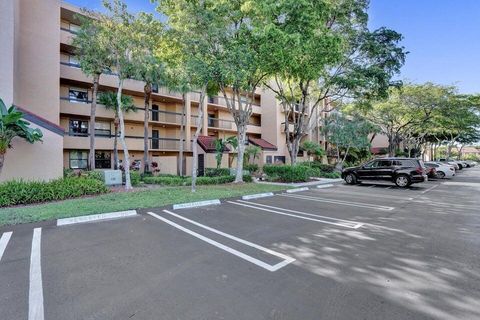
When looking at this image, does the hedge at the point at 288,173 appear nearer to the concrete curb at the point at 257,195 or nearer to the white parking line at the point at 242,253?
the concrete curb at the point at 257,195

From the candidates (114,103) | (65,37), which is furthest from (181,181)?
(65,37)

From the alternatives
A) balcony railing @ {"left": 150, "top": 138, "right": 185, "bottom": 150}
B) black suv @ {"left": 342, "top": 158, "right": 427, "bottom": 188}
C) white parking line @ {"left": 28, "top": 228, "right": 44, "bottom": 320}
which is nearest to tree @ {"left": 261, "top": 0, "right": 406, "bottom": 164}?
black suv @ {"left": 342, "top": 158, "right": 427, "bottom": 188}

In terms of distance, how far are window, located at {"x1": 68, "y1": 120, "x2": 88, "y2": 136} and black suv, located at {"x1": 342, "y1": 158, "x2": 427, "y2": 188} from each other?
829 inches

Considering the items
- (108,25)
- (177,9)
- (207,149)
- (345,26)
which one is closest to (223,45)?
(177,9)

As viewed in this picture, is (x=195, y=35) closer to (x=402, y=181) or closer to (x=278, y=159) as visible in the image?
(x=402, y=181)

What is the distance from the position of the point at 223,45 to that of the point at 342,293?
12.3 metres

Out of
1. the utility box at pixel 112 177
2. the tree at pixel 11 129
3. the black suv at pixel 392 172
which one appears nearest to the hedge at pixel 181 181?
the utility box at pixel 112 177

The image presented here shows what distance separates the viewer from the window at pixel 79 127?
2028cm

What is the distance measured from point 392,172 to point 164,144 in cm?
1952

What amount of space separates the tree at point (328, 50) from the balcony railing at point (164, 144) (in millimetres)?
11524

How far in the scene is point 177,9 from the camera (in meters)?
12.5

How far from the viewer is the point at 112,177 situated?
14.8 metres

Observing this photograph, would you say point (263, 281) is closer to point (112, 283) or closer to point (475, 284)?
point (112, 283)

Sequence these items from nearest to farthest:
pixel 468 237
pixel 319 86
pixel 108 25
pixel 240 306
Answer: pixel 240 306 → pixel 468 237 → pixel 108 25 → pixel 319 86
